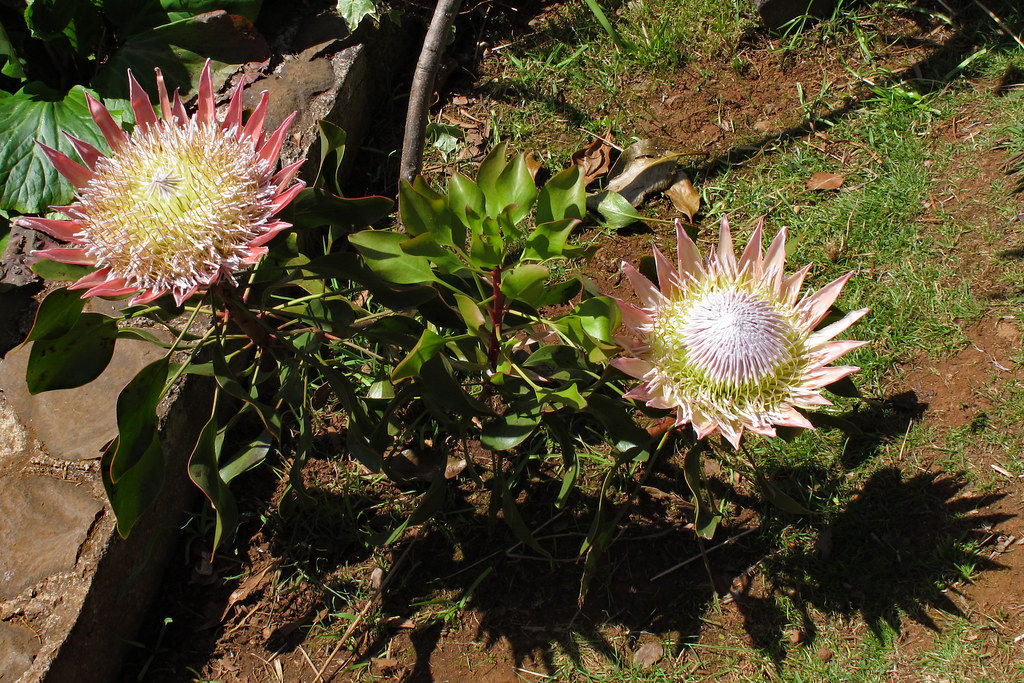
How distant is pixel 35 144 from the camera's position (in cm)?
262

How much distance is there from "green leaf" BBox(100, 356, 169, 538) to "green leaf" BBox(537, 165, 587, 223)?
3.15ft

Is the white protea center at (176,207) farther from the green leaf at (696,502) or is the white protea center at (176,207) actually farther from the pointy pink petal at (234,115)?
the green leaf at (696,502)

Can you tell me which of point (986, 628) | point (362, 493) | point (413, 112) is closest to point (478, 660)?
point (362, 493)

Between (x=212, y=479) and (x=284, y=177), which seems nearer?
(x=284, y=177)

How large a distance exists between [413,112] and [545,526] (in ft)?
4.42

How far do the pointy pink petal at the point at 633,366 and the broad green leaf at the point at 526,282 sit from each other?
23cm

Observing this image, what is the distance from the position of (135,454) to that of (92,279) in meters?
0.42

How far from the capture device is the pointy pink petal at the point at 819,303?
1648 millimetres

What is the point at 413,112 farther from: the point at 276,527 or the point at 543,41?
the point at 276,527

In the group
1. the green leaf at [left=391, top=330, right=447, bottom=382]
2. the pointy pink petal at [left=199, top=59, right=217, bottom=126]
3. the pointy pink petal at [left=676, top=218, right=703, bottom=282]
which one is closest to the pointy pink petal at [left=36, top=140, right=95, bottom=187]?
the pointy pink petal at [left=199, top=59, right=217, bottom=126]

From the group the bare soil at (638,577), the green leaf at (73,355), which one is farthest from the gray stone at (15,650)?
the green leaf at (73,355)

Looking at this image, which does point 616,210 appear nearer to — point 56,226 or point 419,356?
point 419,356

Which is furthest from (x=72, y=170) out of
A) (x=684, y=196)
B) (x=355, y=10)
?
(x=684, y=196)

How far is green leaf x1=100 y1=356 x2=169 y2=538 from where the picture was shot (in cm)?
164
